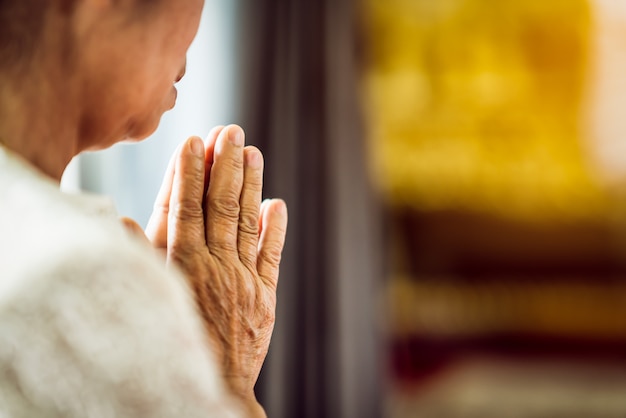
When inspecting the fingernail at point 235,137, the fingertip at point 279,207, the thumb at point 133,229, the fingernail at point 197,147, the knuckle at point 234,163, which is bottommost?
the thumb at point 133,229

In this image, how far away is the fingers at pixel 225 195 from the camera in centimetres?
56

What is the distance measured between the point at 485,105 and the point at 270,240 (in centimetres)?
214

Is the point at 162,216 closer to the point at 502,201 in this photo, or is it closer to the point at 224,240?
the point at 224,240

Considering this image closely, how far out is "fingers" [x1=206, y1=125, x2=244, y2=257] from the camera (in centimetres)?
56

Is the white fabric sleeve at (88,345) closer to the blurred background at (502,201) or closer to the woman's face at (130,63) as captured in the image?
the woman's face at (130,63)

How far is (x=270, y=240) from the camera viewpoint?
63 cm

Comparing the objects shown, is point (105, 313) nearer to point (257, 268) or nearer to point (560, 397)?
point (257, 268)

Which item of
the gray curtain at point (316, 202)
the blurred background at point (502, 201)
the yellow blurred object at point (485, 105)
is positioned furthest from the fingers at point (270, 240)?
the yellow blurred object at point (485, 105)

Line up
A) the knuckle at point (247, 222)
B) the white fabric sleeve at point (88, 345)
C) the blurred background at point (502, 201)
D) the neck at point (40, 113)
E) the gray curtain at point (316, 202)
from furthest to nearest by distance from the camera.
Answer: the blurred background at point (502, 201), the gray curtain at point (316, 202), the knuckle at point (247, 222), the neck at point (40, 113), the white fabric sleeve at point (88, 345)

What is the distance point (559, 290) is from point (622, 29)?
3.36 feet

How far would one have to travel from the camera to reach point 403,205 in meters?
2.60

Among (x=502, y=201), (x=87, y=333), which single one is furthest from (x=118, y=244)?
(x=502, y=201)

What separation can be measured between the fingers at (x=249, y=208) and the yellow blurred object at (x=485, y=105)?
1.97 meters

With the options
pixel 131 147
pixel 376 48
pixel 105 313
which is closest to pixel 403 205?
pixel 376 48
